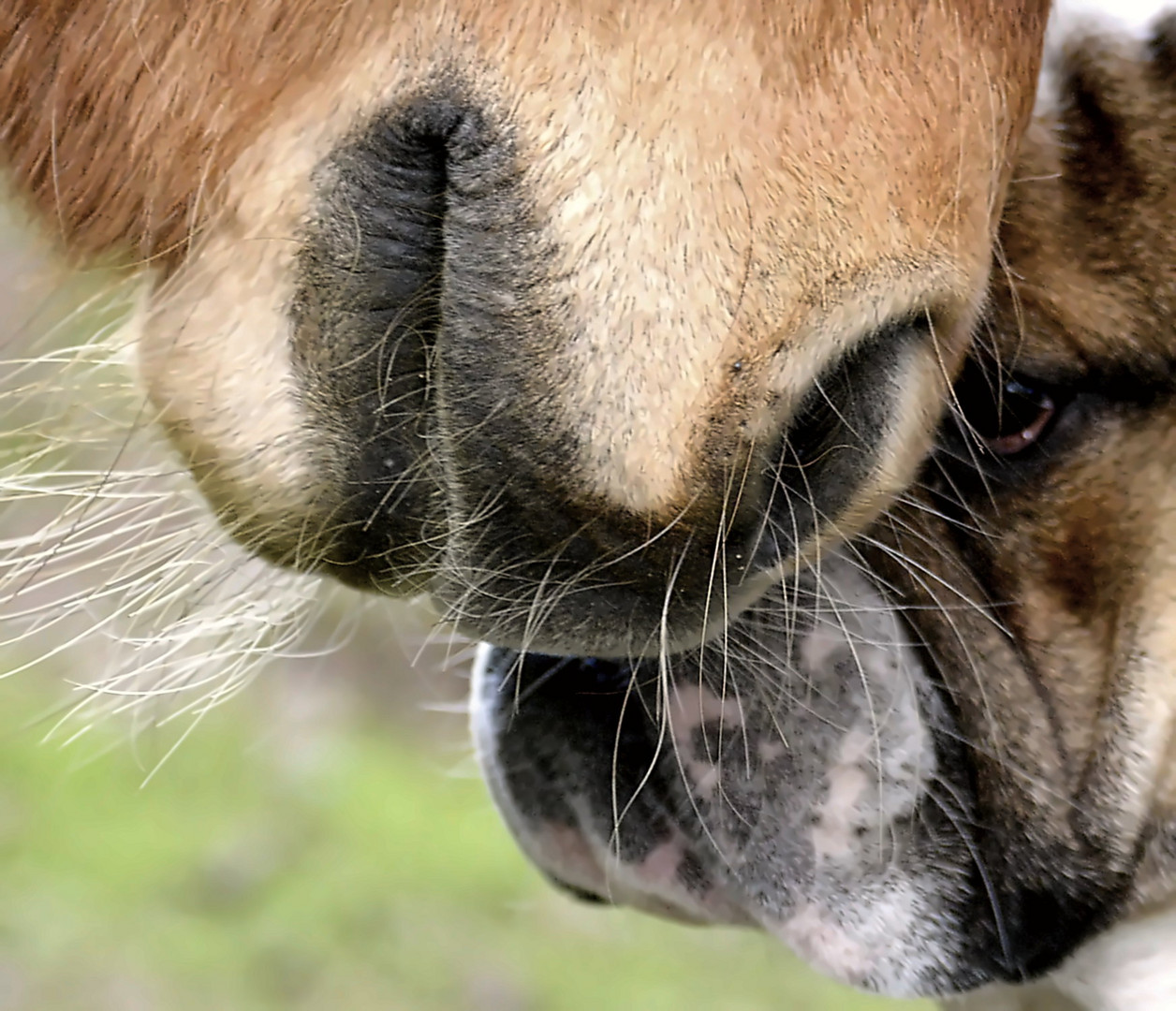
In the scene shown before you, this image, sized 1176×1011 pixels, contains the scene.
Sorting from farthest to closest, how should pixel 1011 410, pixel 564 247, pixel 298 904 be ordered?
pixel 298 904 → pixel 1011 410 → pixel 564 247

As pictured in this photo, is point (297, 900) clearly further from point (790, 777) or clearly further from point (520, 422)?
point (520, 422)

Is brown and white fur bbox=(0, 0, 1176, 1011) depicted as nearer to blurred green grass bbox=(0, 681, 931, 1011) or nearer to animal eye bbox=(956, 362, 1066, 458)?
animal eye bbox=(956, 362, 1066, 458)

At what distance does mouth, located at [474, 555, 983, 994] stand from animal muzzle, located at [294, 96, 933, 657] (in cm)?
16

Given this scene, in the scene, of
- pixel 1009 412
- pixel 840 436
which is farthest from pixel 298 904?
pixel 840 436

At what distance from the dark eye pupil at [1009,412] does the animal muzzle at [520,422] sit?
0.54 feet

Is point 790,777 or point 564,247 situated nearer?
point 564,247

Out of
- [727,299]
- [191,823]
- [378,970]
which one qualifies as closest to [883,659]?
[727,299]

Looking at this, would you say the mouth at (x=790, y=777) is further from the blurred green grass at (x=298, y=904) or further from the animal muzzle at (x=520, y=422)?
the blurred green grass at (x=298, y=904)

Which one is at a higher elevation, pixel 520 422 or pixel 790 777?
pixel 520 422

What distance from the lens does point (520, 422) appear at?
Answer: 40 centimetres

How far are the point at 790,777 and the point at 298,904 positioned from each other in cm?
170

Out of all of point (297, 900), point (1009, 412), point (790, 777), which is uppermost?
point (1009, 412)

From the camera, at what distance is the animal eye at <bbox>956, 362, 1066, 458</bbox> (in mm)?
604

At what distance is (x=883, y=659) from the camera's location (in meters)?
0.63
